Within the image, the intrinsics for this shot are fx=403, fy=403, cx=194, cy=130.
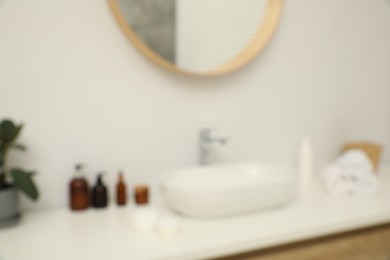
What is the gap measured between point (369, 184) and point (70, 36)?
3.84ft

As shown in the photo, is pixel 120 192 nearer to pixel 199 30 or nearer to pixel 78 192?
pixel 78 192

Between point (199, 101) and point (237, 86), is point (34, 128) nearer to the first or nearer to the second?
point (199, 101)

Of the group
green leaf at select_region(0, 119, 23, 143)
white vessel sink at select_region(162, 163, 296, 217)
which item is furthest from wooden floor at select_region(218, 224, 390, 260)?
green leaf at select_region(0, 119, 23, 143)

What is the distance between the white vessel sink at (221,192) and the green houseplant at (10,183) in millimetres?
395

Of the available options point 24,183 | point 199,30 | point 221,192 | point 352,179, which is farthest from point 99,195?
point 352,179

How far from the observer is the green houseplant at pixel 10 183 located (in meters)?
1.10

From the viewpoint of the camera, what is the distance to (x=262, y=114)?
166cm

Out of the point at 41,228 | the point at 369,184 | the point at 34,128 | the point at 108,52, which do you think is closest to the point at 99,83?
the point at 108,52

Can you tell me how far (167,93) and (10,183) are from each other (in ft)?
1.98

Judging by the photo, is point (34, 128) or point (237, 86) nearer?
point (34, 128)

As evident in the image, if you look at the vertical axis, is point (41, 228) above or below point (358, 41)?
below

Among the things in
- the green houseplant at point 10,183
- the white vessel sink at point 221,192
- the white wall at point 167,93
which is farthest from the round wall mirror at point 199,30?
the green houseplant at point 10,183

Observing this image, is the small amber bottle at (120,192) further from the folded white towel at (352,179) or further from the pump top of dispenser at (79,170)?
the folded white towel at (352,179)

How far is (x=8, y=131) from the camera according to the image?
111 centimetres
